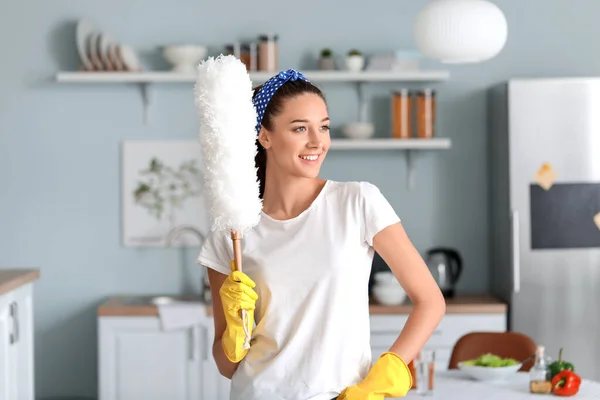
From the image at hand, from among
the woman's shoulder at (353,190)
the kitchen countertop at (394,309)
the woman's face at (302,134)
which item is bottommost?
the kitchen countertop at (394,309)

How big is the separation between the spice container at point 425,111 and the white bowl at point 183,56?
110cm

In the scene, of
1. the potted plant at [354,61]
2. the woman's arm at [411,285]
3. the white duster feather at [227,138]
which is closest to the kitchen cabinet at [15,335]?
the white duster feather at [227,138]

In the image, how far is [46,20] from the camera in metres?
4.84

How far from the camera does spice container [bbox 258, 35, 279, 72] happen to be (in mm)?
4664

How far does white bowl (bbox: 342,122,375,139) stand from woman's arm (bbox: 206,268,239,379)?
278 cm

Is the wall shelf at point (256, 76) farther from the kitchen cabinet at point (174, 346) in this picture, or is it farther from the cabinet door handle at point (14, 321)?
the cabinet door handle at point (14, 321)

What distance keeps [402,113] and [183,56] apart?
3.65 ft

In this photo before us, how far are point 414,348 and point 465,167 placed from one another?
3.19m

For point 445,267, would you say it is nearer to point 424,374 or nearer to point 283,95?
point 424,374

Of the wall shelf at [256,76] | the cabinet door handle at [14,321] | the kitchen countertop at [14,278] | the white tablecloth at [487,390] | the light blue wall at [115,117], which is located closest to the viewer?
the white tablecloth at [487,390]

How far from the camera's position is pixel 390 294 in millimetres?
4441

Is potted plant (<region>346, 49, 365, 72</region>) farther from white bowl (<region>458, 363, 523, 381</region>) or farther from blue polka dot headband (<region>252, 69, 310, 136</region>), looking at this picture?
blue polka dot headband (<region>252, 69, 310, 136</region>)

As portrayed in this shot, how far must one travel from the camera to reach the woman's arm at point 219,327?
1922 millimetres

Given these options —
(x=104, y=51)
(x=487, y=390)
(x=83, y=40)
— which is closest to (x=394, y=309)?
(x=487, y=390)
